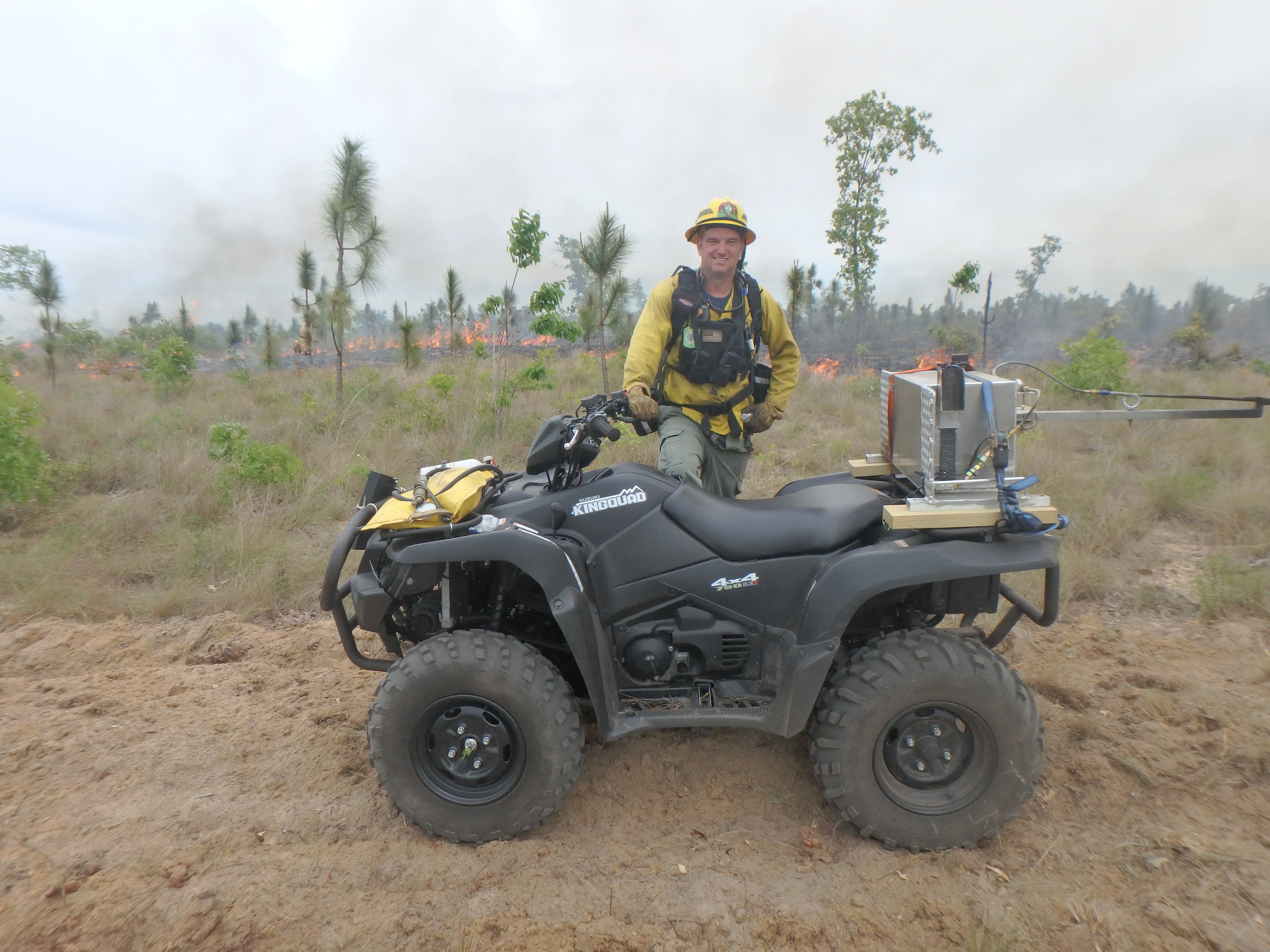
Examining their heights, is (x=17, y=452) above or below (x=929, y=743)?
above

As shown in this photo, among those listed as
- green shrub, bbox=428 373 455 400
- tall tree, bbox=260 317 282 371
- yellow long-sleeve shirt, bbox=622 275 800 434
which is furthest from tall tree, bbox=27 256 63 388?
yellow long-sleeve shirt, bbox=622 275 800 434

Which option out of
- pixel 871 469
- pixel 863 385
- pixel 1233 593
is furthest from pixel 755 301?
pixel 863 385

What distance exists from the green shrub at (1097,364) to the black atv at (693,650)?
8.51 m

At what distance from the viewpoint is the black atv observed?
2.50m

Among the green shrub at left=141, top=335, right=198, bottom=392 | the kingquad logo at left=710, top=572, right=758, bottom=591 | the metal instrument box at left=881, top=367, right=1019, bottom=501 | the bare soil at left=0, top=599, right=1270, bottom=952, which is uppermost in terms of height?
the green shrub at left=141, top=335, right=198, bottom=392

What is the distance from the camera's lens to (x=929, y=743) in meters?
2.54

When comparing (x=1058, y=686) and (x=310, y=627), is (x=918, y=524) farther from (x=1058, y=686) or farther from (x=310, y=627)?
(x=310, y=627)

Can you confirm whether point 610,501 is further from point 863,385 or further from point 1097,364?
point 863,385

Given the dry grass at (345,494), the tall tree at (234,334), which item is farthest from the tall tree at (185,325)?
the dry grass at (345,494)

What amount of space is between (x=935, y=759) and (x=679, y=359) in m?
2.20

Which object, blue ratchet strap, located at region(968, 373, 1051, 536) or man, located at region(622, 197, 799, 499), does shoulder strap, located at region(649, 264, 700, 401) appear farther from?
blue ratchet strap, located at region(968, 373, 1051, 536)

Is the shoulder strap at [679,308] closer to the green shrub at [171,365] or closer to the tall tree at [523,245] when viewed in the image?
the tall tree at [523,245]

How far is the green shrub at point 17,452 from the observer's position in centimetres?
581

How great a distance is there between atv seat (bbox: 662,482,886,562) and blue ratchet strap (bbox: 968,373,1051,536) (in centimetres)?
40
